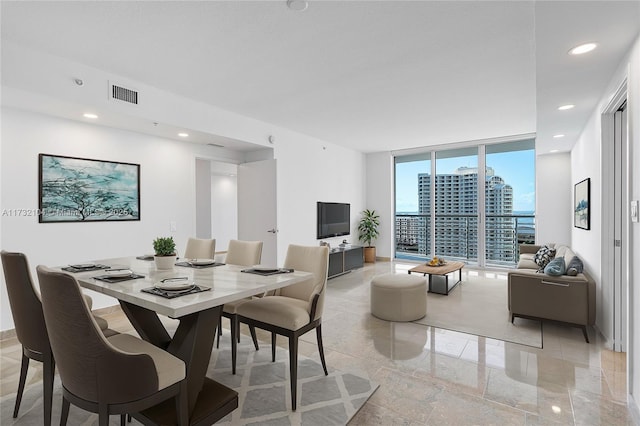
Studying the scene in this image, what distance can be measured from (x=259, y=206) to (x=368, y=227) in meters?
3.30

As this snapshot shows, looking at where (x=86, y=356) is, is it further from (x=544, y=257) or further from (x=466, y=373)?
(x=544, y=257)

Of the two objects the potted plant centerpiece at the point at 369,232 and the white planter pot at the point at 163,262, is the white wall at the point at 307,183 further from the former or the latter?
the white planter pot at the point at 163,262

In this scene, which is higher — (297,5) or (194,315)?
(297,5)

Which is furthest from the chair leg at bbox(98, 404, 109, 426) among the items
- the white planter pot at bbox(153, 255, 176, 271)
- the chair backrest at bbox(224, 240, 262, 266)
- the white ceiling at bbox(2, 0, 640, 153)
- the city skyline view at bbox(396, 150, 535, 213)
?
the city skyline view at bbox(396, 150, 535, 213)

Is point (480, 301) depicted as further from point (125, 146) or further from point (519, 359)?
→ point (125, 146)

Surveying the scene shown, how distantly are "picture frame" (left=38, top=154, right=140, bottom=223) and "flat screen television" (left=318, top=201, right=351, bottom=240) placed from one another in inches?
129

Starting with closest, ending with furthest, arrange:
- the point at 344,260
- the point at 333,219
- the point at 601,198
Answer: the point at 601,198 → the point at 344,260 → the point at 333,219

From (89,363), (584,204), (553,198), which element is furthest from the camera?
(553,198)

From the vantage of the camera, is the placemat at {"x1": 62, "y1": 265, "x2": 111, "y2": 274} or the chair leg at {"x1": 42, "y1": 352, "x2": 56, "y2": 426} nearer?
the chair leg at {"x1": 42, "y1": 352, "x2": 56, "y2": 426}

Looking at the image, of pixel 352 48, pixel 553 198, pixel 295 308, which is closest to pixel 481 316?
pixel 295 308

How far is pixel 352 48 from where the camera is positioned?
285 cm

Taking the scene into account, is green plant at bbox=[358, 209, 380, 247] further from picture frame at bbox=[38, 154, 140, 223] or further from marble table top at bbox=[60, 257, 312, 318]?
marble table top at bbox=[60, 257, 312, 318]

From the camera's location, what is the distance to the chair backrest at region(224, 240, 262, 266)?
3225mm

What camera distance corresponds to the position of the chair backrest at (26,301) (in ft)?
6.15
